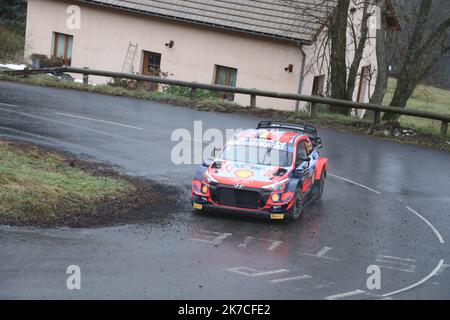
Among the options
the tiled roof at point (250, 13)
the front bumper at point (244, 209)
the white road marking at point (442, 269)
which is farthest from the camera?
the tiled roof at point (250, 13)

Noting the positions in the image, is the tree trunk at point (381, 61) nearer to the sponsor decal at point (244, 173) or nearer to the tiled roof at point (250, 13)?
the tiled roof at point (250, 13)

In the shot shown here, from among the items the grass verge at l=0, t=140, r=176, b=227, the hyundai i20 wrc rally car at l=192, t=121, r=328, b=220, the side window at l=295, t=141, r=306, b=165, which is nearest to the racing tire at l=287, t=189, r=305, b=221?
the hyundai i20 wrc rally car at l=192, t=121, r=328, b=220

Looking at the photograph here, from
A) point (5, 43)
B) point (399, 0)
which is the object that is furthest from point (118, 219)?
point (399, 0)

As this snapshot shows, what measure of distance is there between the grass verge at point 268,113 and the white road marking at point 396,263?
11.9m

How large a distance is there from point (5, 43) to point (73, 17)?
4806mm

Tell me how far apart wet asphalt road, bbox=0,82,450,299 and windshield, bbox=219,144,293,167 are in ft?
4.22

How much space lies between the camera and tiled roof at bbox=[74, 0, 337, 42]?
33.8 metres

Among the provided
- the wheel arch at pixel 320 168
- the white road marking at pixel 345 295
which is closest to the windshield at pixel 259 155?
the wheel arch at pixel 320 168

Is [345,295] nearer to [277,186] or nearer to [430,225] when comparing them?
[277,186]

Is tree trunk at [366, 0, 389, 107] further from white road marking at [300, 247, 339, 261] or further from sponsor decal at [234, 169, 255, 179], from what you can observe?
white road marking at [300, 247, 339, 261]

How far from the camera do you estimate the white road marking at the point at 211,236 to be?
13.5 meters

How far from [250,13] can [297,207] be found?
21.3 metres

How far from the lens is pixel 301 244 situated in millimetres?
13758

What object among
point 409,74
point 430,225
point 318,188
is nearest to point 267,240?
point 318,188
